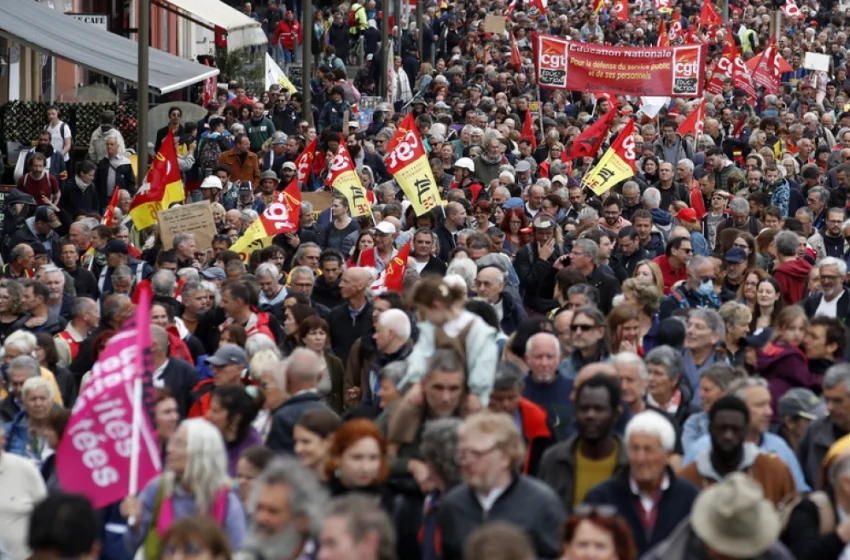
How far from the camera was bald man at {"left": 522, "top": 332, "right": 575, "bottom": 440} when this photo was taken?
33.4 ft

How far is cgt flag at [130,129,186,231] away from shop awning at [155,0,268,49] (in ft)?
38.2

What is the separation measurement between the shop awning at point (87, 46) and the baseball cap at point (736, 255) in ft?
34.4

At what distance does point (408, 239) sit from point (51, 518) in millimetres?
9847

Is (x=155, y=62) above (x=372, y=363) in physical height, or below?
above

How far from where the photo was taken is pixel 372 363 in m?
12.3

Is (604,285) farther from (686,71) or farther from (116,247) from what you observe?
(686,71)

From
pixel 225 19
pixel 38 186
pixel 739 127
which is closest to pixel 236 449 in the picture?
pixel 38 186

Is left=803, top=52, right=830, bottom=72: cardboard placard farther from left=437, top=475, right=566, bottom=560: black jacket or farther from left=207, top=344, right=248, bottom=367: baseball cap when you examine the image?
left=437, top=475, right=566, bottom=560: black jacket

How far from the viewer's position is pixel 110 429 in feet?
28.2

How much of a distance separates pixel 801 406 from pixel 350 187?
9315mm

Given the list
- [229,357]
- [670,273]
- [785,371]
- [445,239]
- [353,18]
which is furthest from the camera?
[353,18]

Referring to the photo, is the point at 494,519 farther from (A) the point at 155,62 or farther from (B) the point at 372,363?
(A) the point at 155,62

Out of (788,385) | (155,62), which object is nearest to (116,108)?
(155,62)

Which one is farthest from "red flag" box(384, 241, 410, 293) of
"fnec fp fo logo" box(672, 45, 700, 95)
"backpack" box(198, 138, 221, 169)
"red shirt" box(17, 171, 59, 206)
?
"fnec fp fo logo" box(672, 45, 700, 95)
